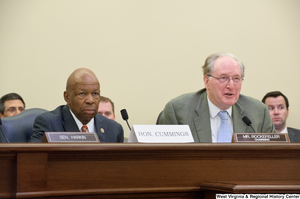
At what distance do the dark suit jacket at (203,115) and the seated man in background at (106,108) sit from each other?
1046 mm

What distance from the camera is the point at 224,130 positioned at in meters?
2.16

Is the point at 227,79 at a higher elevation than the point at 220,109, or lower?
higher

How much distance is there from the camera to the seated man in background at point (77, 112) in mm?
1864

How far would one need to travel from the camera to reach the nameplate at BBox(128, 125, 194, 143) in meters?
1.38

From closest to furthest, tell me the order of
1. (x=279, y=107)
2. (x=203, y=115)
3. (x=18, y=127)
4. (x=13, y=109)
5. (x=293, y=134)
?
(x=18, y=127)
(x=203, y=115)
(x=13, y=109)
(x=293, y=134)
(x=279, y=107)

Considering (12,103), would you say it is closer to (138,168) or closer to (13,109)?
(13,109)

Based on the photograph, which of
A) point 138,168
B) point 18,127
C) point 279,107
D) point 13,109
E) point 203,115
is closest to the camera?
point 138,168

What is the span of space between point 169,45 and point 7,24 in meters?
1.53

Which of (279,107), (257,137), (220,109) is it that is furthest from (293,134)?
(257,137)

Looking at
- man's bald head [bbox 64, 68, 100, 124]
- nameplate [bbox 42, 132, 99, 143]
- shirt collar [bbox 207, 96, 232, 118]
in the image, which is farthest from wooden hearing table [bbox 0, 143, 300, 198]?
shirt collar [bbox 207, 96, 232, 118]

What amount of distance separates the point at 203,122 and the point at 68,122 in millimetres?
777

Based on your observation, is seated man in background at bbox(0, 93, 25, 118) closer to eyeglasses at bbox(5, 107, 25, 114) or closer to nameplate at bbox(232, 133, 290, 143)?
eyeglasses at bbox(5, 107, 25, 114)

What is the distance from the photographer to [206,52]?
12.2 feet

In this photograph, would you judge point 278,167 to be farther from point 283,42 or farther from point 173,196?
point 283,42
